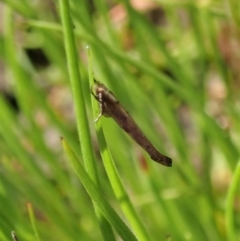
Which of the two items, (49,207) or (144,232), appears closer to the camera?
(144,232)

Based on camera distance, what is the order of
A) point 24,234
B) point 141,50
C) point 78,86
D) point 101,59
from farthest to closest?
point 141,50
point 101,59
point 24,234
point 78,86

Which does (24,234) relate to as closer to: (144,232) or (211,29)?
(144,232)

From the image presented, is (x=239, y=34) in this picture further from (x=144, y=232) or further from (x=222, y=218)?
(x=144, y=232)

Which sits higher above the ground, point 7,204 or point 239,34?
point 239,34

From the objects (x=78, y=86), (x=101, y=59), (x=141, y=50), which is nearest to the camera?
(x=78, y=86)

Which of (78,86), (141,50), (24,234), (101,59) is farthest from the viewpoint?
(141,50)

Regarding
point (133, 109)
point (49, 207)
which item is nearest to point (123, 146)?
point (133, 109)

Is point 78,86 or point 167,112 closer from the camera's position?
point 78,86

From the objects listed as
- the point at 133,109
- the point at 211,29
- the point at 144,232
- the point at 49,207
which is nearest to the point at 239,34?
the point at 211,29

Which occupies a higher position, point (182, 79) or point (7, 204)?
point (182, 79)
